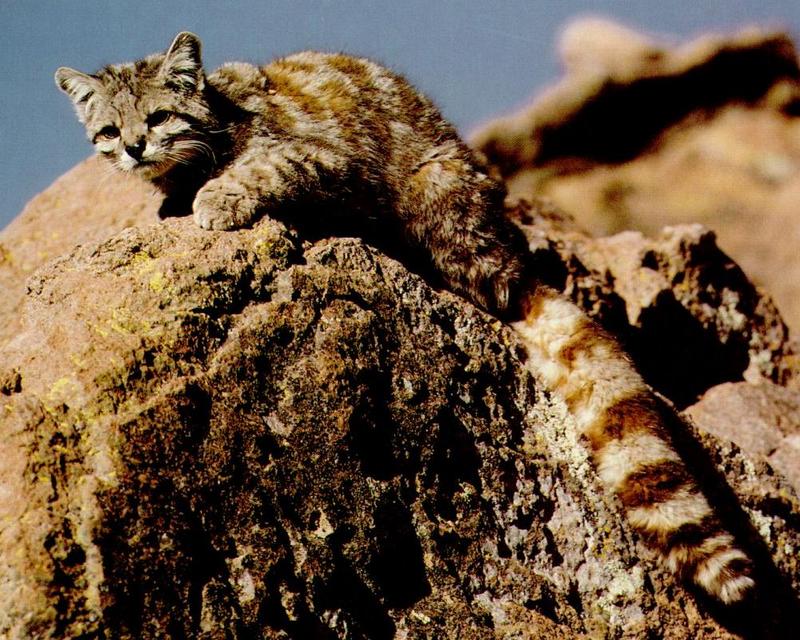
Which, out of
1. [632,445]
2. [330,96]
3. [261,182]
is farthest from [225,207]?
[632,445]

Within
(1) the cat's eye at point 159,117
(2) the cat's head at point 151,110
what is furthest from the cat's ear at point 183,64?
(1) the cat's eye at point 159,117

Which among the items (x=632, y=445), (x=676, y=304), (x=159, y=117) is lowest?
(x=632, y=445)

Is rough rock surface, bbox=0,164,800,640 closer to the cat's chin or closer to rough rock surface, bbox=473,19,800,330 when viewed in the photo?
the cat's chin

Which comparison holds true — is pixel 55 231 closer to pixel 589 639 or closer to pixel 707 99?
pixel 589 639

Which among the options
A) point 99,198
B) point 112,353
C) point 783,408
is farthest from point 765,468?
point 99,198

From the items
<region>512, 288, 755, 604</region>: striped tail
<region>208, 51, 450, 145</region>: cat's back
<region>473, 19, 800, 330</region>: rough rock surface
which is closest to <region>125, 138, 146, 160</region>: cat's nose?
<region>208, 51, 450, 145</region>: cat's back

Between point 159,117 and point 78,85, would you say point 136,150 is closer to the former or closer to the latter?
point 159,117
